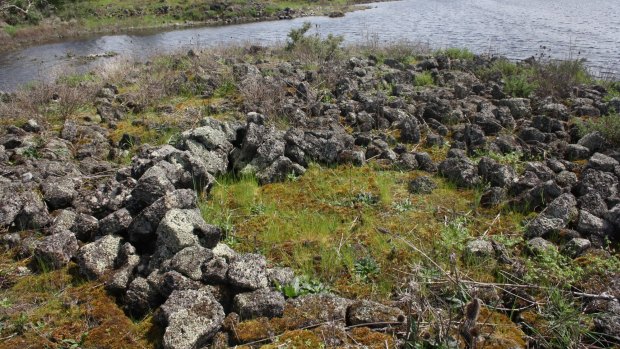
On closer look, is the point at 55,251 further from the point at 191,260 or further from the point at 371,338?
the point at 371,338

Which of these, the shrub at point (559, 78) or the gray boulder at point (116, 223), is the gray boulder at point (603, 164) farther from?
the gray boulder at point (116, 223)

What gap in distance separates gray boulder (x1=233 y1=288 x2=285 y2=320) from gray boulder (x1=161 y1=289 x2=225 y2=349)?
17cm

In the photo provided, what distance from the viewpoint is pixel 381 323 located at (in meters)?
3.72

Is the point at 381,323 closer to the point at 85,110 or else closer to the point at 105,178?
the point at 105,178

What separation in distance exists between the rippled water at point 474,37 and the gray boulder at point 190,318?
15144 millimetres

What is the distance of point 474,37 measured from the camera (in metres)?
26.2

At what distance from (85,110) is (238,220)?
289 inches

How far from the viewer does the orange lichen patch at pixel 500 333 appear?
139 inches

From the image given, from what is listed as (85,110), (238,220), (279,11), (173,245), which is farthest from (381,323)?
(279,11)

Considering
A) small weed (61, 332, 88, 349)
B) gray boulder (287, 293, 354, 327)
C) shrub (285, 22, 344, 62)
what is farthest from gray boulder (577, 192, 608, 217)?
shrub (285, 22, 344, 62)

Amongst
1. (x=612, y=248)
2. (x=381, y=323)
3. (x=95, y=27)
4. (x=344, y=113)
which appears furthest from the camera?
(x=95, y=27)

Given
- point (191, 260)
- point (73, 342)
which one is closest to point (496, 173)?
point (191, 260)

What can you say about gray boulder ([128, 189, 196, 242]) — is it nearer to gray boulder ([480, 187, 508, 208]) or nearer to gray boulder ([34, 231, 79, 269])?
gray boulder ([34, 231, 79, 269])

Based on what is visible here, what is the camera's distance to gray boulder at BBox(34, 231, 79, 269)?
15.9ft
